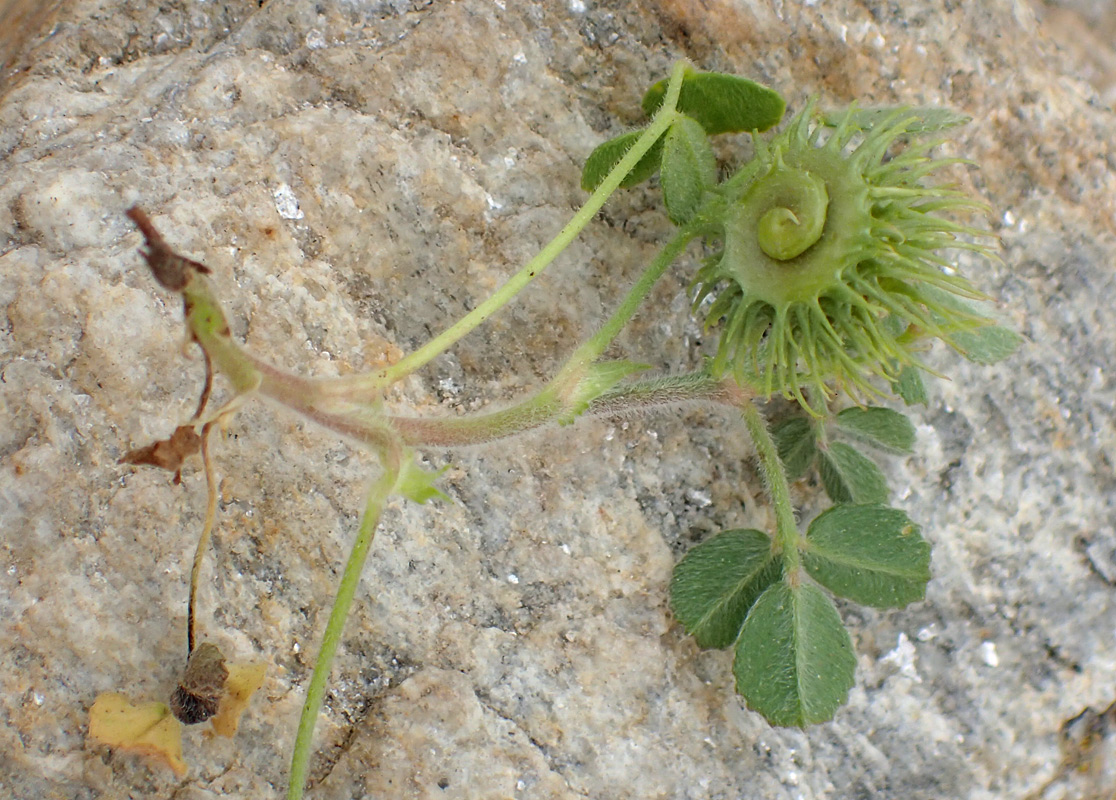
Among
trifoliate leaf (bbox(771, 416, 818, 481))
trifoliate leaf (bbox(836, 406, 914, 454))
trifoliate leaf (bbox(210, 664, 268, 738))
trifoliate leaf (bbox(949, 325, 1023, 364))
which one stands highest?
trifoliate leaf (bbox(949, 325, 1023, 364))

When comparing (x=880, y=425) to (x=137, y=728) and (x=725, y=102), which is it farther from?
(x=137, y=728)

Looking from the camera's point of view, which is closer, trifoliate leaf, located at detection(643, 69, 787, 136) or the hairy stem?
the hairy stem

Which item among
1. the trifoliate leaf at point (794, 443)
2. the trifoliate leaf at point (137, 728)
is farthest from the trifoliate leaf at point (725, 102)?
the trifoliate leaf at point (137, 728)

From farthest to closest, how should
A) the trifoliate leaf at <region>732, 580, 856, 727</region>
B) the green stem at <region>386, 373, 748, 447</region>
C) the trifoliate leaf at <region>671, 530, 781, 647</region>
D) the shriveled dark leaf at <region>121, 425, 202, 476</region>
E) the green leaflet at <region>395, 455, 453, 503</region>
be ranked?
the trifoliate leaf at <region>671, 530, 781, 647</region>, the trifoliate leaf at <region>732, 580, 856, 727</region>, the green stem at <region>386, 373, 748, 447</region>, the green leaflet at <region>395, 455, 453, 503</region>, the shriveled dark leaf at <region>121, 425, 202, 476</region>

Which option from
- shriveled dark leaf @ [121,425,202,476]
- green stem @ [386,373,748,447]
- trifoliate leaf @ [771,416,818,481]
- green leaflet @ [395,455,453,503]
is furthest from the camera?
trifoliate leaf @ [771,416,818,481]

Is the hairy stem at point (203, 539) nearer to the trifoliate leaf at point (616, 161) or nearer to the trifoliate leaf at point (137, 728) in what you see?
the trifoliate leaf at point (137, 728)

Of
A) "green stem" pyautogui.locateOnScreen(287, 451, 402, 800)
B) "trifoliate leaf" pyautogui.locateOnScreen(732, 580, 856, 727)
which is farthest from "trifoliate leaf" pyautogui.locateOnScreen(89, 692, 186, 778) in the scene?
"trifoliate leaf" pyautogui.locateOnScreen(732, 580, 856, 727)

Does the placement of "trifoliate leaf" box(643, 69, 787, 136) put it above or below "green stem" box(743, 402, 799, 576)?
above

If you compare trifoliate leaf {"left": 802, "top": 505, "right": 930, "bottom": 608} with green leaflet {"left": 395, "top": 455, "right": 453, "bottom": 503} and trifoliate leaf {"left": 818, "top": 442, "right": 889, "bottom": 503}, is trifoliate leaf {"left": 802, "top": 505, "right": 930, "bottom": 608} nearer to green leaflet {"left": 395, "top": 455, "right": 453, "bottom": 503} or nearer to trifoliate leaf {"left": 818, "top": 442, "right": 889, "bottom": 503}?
trifoliate leaf {"left": 818, "top": 442, "right": 889, "bottom": 503}
